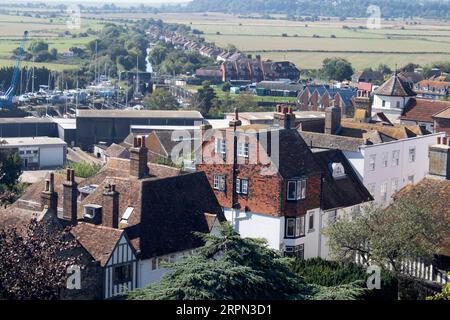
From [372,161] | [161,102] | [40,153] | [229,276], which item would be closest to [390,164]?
[372,161]

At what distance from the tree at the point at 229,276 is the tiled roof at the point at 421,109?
116 feet

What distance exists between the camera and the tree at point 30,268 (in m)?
14.6

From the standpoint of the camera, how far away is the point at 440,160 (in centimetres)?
2716

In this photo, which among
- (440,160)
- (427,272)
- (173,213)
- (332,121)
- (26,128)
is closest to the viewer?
(427,272)

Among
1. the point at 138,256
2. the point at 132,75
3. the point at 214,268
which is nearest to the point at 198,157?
the point at 138,256

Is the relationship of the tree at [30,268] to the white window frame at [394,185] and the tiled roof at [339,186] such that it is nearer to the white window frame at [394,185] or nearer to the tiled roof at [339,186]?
the tiled roof at [339,186]

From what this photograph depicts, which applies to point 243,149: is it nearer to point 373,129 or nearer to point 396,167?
point 396,167

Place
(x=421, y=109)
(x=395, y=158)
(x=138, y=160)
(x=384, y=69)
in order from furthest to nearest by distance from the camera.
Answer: (x=384, y=69) → (x=421, y=109) → (x=395, y=158) → (x=138, y=160)

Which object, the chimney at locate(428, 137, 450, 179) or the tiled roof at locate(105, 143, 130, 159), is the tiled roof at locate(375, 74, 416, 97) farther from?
the chimney at locate(428, 137, 450, 179)

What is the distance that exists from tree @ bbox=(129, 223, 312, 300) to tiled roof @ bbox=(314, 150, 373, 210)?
1181 cm

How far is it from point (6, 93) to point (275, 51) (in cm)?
8087

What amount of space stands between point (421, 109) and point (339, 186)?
76.3 feet

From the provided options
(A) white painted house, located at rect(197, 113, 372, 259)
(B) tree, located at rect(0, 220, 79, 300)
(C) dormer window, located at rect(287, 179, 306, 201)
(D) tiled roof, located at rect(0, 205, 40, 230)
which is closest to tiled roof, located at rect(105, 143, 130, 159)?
(A) white painted house, located at rect(197, 113, 372, 259)
